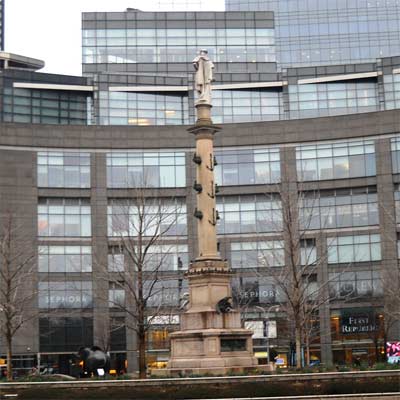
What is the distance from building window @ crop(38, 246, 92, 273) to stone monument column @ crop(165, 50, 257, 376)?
42.3 meters

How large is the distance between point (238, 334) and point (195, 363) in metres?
2.31

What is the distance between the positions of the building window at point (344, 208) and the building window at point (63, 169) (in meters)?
20.6

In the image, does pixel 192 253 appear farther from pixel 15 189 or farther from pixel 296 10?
pixel 296 10

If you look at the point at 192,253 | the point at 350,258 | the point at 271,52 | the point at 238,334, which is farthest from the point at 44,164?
the point at 238,334

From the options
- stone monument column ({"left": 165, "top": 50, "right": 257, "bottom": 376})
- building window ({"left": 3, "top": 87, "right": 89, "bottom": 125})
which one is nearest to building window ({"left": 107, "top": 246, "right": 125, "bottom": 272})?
building window ({"left": 3, "top": 87, "right": 89, "bottom": 125})

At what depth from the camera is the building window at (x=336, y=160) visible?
8000cm

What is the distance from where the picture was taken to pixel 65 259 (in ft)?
263

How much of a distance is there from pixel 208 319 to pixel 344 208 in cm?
4495

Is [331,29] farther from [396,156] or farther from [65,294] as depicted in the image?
[65,294]

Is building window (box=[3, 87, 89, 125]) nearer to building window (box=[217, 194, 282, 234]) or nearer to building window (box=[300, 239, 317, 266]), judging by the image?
building window (box=[217, 194, 282, 234])

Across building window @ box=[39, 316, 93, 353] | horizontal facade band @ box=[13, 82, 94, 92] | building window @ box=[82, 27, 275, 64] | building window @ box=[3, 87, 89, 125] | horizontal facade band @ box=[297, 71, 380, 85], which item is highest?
building window @ box=[82, 27, 275, 64]

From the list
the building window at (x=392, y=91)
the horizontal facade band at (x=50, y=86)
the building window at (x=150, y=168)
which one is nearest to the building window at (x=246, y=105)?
the building window at (x=392, y=91)

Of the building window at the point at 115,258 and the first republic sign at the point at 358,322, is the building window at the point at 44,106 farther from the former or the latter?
the first republic sign at the point at 358,322

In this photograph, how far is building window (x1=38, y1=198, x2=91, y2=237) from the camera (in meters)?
80.6
